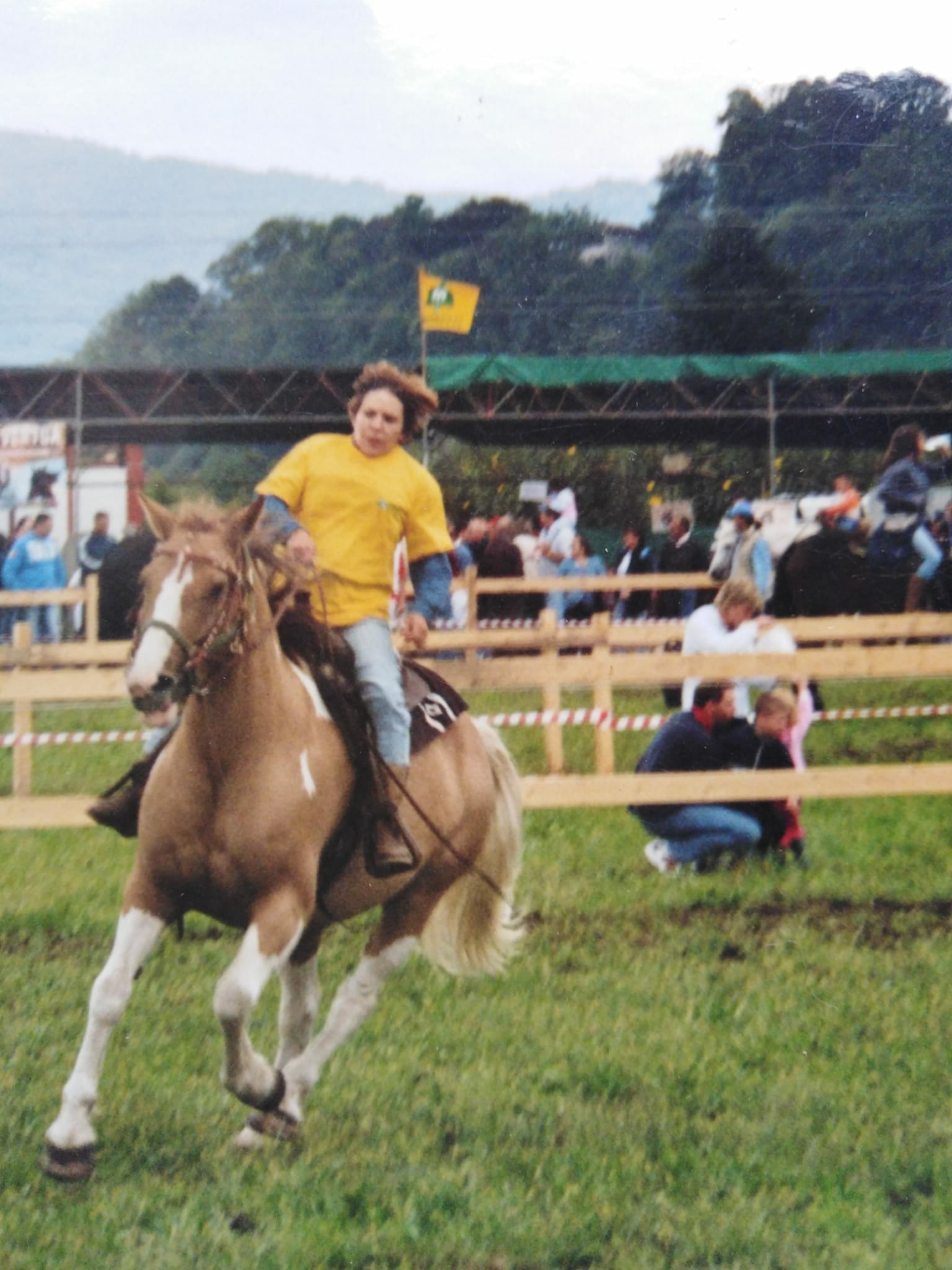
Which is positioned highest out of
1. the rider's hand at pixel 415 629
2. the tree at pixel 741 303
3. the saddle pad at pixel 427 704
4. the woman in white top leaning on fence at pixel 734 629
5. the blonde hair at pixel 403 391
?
the tree at pixel 741 303

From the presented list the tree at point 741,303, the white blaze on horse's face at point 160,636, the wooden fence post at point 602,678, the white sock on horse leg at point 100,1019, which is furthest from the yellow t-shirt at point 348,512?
the tree at point 741,303

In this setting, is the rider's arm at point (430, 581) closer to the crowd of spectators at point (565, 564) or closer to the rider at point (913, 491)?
the rider at point (913, 491)

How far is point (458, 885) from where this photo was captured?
6.65 meters

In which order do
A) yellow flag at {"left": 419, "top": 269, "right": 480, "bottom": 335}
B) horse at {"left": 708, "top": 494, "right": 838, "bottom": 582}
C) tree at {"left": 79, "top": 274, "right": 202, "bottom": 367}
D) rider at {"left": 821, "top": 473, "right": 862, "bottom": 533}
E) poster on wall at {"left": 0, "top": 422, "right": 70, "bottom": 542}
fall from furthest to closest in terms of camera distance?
tree at {"left": 79, "top": 274, "right": 202, "bottom": 367} → poster on wall at {"left": 0, "top": 422, "right": 70, "bottom": 542} → yellow flag at {"left": 419, "top": 269, "right": 480, "bottom": 335} → rider at {"left": 821, "top": 473, "right": 862, "bottom": 533} → horse at {"left": 708, "top": 494, "right": 838, "bottom": 582}

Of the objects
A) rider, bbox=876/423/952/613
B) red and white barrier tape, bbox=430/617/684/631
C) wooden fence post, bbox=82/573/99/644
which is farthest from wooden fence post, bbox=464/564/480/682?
rider, bbox=876/423/952/613

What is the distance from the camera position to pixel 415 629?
5914 mm

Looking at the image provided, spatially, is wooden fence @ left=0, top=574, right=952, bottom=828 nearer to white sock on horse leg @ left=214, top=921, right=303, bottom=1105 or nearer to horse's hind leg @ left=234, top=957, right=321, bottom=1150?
horse's hind leg @ left=234, top=957, right=321, bottom=1150

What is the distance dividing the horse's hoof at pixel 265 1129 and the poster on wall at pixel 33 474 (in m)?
17.6

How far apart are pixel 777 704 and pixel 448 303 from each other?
31.0 feet

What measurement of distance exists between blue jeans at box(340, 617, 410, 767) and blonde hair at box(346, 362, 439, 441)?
2.44 ft

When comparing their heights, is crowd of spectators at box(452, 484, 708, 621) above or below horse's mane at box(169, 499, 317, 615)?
below

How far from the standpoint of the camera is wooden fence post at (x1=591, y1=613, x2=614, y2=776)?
952cm

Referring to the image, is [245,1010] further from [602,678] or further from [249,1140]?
[602,678]

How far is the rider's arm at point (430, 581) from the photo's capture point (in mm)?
6008
